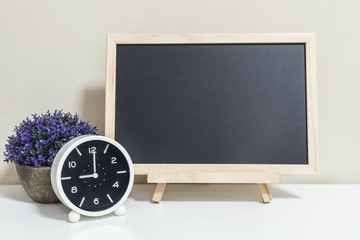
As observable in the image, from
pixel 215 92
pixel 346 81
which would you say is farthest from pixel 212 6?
pixel 346 81

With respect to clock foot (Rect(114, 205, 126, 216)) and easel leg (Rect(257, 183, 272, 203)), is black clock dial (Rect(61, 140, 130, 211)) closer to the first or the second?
clock foot (Rect(114, 205, 126, 216))

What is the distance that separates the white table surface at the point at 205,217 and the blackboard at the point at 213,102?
0.11m

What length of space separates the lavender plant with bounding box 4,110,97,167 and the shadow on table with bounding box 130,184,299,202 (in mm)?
242

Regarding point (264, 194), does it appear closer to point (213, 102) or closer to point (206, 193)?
point (206, 193)

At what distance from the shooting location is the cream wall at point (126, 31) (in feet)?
3.01

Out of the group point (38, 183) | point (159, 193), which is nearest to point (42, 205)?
point (38, 183)

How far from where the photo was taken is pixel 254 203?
710 mm

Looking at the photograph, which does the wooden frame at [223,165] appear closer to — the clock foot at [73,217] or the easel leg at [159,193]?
the easel leg at [159,193]

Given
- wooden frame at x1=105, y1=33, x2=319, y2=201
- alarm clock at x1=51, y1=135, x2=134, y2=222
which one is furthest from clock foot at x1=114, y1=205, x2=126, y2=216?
wooden frame at x1=105, y1=33, x2=319, y2=201

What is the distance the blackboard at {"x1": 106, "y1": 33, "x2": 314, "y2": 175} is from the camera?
2.40 ft

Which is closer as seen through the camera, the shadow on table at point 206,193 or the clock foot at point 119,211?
the clock foot at point 119,211

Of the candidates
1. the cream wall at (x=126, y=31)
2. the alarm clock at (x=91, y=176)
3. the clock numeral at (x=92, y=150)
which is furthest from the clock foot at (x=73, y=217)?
the cream wall at (x=126, y=31)

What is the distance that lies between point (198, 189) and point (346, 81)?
60 cm

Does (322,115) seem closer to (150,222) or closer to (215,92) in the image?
(215,92)
